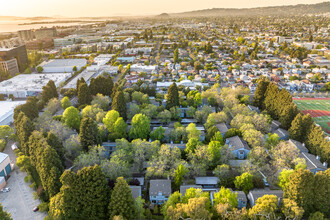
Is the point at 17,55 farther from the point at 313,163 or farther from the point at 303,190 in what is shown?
the point at 303,190

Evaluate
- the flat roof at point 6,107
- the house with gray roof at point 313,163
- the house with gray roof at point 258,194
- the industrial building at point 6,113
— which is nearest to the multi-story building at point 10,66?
the flat roof at point 6,107

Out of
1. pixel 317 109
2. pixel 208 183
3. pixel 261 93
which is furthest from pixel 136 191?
pixel 317 109

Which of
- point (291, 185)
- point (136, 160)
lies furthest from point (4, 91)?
point (291, 185)

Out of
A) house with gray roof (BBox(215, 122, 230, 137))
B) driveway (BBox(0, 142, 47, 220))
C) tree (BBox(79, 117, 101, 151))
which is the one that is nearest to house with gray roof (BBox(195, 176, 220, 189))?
house with gray roof (BBox(215, 122, 230, 137))

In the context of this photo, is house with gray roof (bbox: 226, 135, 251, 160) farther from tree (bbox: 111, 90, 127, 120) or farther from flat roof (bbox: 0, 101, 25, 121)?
flat roof (bbox: 0, 101, 25, 121)

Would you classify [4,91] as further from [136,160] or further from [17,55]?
[136,160]

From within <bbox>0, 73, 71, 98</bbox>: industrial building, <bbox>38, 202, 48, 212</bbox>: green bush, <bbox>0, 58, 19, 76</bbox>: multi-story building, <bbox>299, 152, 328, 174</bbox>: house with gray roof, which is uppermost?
<bbox>0, 58, 19, 76</bbox>: multi-story building
